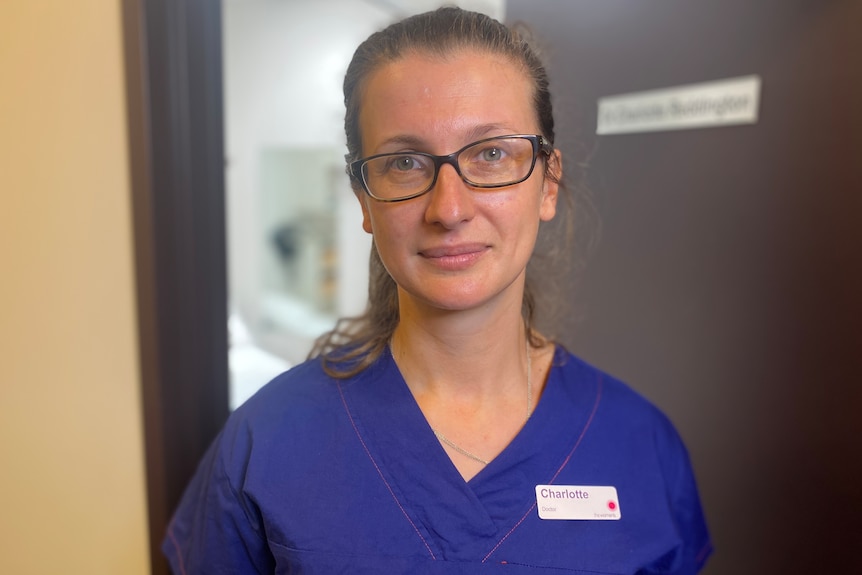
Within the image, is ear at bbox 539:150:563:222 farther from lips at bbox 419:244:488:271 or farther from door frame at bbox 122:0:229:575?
door frame at bbox 122:0:229:575

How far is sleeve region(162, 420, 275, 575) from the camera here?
778 mm

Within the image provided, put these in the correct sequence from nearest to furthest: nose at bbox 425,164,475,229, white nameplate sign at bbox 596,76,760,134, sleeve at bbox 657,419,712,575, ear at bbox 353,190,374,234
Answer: nose at bbox 425,164,475,229, ear at bbox 353,190,374,234, sleeve at bbox 657,419,712,575, white nameplate sign at bbox 596,76,760,134

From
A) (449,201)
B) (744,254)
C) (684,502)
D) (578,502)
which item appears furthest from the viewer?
(744,254)

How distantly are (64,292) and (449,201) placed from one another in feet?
2.09

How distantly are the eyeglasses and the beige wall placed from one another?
466 mm

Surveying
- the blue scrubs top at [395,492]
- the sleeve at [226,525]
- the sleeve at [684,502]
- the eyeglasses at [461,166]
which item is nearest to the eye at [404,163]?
A: the eyeglasses at [461,166]

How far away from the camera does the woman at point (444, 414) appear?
0.71 m

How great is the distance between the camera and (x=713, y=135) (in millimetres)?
1089

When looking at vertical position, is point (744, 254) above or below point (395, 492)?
above

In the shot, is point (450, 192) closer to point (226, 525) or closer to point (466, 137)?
point (466, 137)

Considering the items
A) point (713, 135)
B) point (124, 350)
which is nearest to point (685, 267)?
point (713, 135)

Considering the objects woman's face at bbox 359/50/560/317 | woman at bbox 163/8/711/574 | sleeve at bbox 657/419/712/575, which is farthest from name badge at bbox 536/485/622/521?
woman's face at bbox 359/50/560/317

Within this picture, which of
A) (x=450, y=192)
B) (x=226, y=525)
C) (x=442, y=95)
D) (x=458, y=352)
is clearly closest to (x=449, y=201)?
(x=450, y=192)

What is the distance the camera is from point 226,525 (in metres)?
0.78
